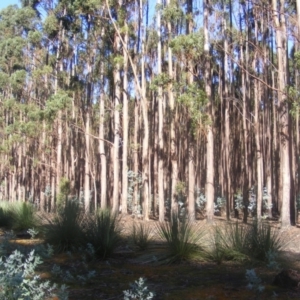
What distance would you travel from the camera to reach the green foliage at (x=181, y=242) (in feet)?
24.1

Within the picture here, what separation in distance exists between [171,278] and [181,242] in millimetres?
1188

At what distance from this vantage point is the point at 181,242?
24.3ft

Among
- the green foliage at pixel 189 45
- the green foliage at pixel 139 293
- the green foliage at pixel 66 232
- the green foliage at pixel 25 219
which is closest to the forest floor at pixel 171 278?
the green foliage at pixel 66 232

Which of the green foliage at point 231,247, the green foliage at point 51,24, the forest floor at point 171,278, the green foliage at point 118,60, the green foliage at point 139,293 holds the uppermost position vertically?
the green foliage at point 51,24

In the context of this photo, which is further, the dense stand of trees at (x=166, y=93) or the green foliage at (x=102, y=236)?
the dense stand of trees at (x=166, y=93)

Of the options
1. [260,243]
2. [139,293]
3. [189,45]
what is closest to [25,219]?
[260,243]

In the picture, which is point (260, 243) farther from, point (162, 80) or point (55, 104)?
point (55, 104)

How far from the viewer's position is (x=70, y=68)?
29.8 metres

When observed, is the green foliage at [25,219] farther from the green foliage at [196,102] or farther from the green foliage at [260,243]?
the green foliage at [196,102]

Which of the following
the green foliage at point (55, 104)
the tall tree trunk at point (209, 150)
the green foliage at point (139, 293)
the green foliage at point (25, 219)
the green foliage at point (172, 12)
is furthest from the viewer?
the green foliage at point (55, 104)

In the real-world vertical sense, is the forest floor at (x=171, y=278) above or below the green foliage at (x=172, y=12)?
below

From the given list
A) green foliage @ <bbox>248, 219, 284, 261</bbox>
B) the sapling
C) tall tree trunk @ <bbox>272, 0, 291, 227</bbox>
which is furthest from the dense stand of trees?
the sapling

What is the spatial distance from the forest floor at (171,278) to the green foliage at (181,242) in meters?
0.16

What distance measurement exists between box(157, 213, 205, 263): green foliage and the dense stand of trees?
264 inches
